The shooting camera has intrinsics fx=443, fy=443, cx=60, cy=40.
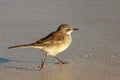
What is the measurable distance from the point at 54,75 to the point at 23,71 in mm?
568

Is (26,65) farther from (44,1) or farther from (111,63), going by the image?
(44,1)

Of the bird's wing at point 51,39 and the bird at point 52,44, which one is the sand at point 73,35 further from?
the bird's wing at point 51,39

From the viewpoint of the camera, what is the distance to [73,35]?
10078mm

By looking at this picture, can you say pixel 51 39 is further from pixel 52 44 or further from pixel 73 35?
pixel 73 35

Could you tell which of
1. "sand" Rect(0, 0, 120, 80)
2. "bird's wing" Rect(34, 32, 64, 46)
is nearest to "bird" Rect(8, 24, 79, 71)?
"bird's wing" Rect(34, 32, 64, 46)

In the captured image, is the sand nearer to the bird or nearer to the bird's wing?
the bird

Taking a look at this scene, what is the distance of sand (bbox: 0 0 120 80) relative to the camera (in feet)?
24.7

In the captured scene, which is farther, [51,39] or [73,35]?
[73,35]

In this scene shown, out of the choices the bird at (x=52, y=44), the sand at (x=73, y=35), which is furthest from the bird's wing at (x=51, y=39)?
the sand at (x=73, y=35)

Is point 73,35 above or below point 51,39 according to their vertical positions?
below

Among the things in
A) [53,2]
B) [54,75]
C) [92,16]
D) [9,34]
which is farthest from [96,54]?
[53,2]

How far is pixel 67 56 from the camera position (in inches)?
333

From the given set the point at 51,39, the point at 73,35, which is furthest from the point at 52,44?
the point at 73,35

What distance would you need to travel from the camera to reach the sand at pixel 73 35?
7.52 metres
